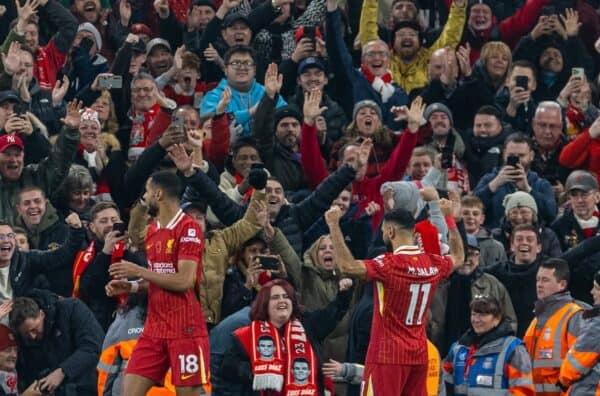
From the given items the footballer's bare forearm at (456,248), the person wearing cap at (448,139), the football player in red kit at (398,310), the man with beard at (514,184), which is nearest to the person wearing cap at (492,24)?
the person wearing cap at (448,139)

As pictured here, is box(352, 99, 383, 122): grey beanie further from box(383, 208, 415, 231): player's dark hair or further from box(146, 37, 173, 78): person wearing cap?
box(383, 208, 415, 231): player's dark hair

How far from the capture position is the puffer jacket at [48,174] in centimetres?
1803

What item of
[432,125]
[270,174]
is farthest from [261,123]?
[432,125]

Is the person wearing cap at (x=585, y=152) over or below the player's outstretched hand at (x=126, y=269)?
over

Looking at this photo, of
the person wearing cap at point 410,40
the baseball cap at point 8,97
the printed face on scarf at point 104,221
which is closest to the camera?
the printed face on scarf at point 104,221

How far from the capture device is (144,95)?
64.8 ft

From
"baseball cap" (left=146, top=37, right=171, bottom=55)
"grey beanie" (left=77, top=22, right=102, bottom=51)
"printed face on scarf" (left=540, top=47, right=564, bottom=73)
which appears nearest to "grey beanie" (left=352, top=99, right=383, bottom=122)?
"baseball cap" (left=146, top=37, right=171, bottom=55)

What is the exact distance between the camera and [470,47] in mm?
22484

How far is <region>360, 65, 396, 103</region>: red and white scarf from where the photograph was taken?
67.6 ft

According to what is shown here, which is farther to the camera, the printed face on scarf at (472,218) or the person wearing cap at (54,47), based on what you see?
the person wearing cap at (54,47)

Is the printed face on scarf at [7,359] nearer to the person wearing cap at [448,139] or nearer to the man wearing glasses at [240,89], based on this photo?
the man wearing glasses at [240,89]

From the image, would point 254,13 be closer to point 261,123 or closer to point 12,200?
point 261,123

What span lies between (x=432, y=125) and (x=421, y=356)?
16.1 ft

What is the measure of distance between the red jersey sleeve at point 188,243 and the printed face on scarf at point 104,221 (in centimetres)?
270
